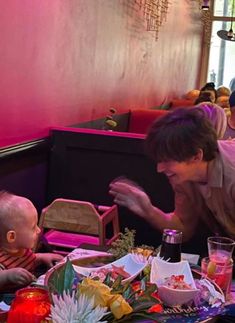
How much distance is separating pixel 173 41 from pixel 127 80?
94.2 inches

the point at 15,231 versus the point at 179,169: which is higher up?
the point at 179,169

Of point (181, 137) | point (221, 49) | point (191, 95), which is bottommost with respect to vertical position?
point (181, 137)

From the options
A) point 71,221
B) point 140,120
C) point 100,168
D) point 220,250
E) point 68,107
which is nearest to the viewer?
point 220,250

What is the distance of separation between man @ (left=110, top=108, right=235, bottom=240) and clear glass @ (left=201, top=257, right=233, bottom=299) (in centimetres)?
41

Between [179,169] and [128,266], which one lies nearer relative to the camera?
[128,266]

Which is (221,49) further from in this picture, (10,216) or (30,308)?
(30,308)

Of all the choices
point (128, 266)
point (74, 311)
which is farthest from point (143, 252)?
point (74, 311)

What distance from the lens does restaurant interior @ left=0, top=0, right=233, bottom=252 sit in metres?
2.90

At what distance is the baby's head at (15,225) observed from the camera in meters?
1.89

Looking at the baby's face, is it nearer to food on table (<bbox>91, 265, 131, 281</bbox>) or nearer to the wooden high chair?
food on table (<bbox>91, 265, 131, 281</bbox>)

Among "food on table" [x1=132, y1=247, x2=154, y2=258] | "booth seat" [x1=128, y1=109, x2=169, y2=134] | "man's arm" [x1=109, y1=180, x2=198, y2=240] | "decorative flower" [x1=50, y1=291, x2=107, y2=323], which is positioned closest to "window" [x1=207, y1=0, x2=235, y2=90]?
"booth seat" [x1=128, y1=109, x2=169, y2=134]

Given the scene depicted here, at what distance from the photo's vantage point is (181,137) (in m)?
1.86

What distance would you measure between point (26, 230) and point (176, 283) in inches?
25.4

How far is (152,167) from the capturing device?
133 inches
